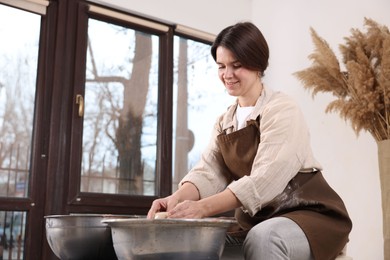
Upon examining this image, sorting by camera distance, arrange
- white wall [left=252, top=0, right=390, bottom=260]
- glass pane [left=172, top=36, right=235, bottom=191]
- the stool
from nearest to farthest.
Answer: the stool, white wall [left=252, top=0, right=390, bottom=260], glass pane [left=172, top=36, right=235, bottom=191]

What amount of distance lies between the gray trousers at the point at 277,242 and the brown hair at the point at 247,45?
1.88 feet

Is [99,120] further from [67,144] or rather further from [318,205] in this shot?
[318,205]

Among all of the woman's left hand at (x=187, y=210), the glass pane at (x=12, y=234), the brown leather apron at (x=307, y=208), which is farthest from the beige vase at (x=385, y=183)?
the glass pane at (x=12, y=234)

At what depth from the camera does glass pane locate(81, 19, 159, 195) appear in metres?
3.03

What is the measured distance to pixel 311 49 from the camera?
11.2 ft

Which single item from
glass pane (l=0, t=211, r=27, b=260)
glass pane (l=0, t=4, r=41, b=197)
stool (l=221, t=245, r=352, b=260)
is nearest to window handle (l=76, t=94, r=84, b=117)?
glass pane (l=0, t=4, r=41, b=197)

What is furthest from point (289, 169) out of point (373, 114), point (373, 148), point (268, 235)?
point (373, 148)

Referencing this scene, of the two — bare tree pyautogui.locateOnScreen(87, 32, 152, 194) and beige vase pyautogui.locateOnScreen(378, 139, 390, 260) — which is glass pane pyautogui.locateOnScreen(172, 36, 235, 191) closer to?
bare tree pyautogui.locateOnScreen(87, 32, 152, 194)

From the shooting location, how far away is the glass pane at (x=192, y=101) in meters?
3.45

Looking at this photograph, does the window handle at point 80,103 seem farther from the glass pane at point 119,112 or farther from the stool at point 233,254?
the stool at point 233,254

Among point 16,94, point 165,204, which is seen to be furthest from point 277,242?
point 16,94

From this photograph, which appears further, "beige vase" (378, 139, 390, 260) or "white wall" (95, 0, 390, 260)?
"white wall" (95, 0, 390, 260)

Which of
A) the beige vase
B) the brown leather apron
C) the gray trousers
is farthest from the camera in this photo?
the beige vase

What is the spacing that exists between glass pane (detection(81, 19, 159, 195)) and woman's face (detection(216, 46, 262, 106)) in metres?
1.54
